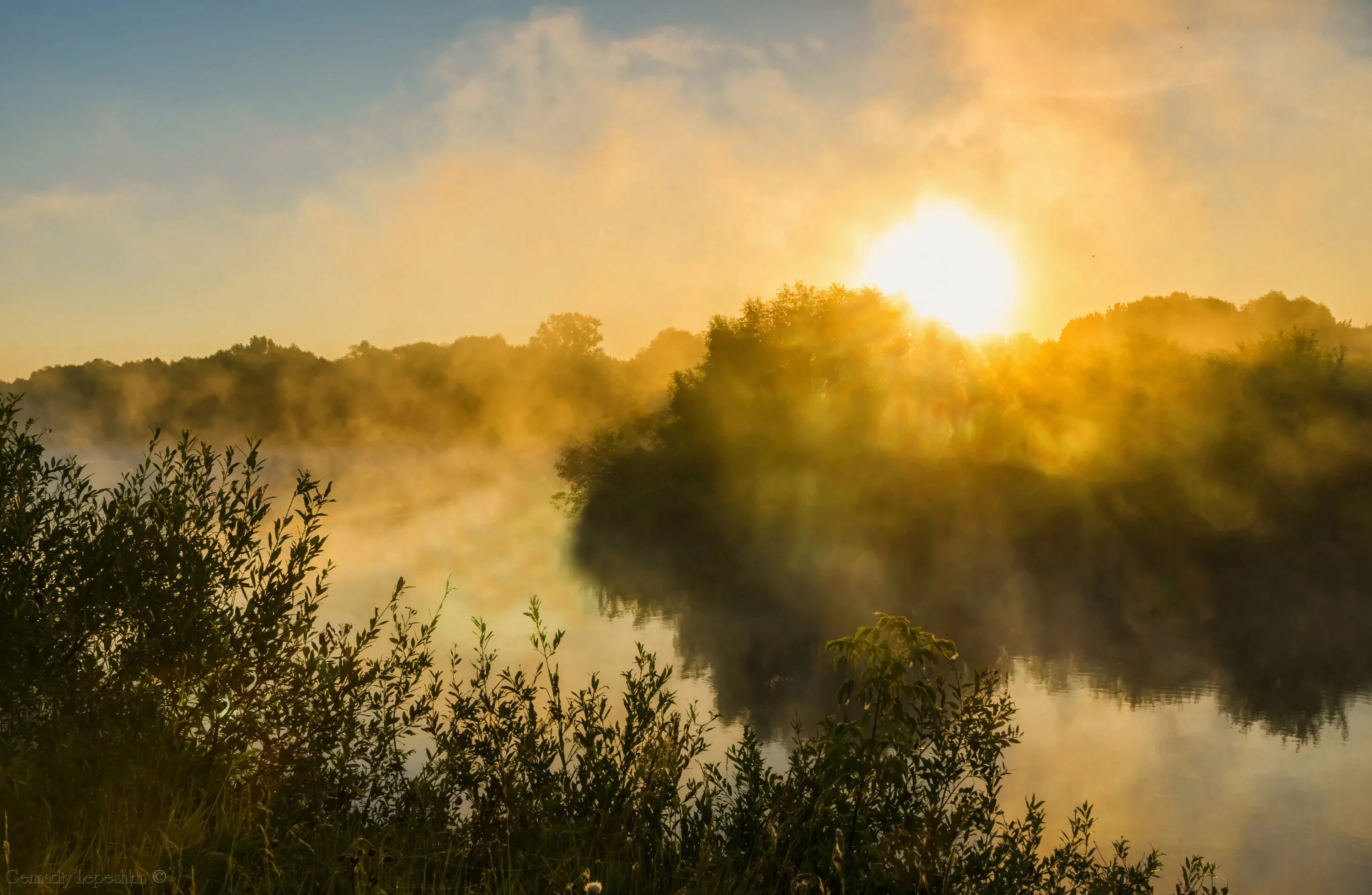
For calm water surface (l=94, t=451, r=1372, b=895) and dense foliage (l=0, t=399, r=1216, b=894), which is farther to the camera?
calm water surface (l=94, t=451, r=1372, b=895)

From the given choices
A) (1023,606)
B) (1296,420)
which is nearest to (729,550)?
(1023,606)

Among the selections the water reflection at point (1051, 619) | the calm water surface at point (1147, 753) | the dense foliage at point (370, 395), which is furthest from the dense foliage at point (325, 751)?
the dense foliage at point (370, 395)

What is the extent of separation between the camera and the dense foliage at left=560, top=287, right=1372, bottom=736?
1112 inches

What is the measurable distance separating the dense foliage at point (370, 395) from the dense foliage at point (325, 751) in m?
65.7

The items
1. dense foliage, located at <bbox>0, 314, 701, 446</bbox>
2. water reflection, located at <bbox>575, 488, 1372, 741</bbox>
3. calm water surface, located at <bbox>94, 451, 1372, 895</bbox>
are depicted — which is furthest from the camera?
dense foliage, located at <bbox>0, 314, 701, 446</bbox>

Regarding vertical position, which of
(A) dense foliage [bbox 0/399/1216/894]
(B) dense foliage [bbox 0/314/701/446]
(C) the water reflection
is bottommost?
(A) dense foliage [bbox 0/399/1216/894]

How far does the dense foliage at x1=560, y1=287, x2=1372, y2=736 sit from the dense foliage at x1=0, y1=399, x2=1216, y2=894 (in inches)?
578

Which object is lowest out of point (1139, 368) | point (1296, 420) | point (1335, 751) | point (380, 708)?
point (380, 708)

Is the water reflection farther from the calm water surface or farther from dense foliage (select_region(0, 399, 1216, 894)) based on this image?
dense foliage (select_region(0, 399, 1216, 894))

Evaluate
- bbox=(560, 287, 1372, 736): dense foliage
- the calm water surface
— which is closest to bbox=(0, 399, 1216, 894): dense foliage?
the calm water surface

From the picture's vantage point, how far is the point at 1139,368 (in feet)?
139

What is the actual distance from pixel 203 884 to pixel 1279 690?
2509cm

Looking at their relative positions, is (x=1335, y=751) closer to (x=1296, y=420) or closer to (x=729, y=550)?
(x=1296, y=420)

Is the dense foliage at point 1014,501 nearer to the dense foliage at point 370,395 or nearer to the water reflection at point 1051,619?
the water reflection at point 1051,619
